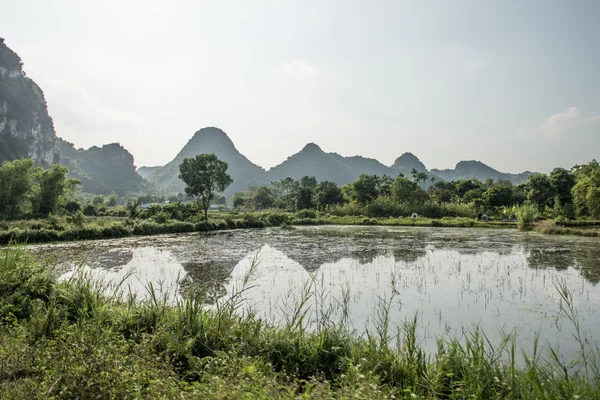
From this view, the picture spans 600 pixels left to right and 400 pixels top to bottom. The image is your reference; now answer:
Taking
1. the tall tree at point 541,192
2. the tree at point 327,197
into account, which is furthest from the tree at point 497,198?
the tree at point 327,197


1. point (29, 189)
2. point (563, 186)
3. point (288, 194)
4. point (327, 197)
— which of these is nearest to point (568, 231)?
point (563, 186)

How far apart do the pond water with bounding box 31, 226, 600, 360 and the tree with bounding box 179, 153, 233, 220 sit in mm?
18117

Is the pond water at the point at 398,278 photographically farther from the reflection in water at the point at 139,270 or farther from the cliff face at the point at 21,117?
the cliff face at the point at 21,117

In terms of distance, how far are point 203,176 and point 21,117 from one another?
120 m

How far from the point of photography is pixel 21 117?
118 meters

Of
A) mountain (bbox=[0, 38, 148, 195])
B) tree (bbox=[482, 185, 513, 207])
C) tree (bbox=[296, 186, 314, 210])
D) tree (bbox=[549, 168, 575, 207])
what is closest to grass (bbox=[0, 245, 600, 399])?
tree (bbox=[549, 168, 575, 207])

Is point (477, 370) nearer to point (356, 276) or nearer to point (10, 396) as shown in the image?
point (10, 396)

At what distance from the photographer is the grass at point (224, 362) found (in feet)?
10.5

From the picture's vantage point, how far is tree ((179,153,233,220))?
124 feet

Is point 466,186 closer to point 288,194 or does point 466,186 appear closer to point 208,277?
point 288,194

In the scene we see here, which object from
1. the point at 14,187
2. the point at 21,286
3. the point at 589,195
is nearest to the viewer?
the point at 21,286

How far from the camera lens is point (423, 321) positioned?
7.11 m

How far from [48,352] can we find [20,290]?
151 inches

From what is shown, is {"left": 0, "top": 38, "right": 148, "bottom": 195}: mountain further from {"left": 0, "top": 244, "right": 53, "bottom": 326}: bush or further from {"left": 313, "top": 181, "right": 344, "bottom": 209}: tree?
{"left": 0, "top": 244, "right": 53, "bottom": 326}: bush
